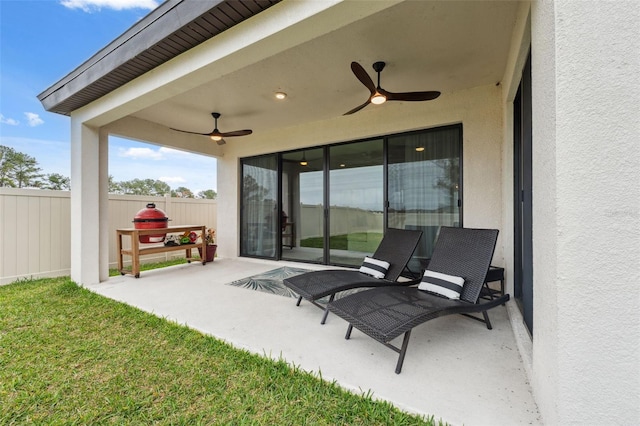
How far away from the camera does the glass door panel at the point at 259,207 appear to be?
6.10 metres

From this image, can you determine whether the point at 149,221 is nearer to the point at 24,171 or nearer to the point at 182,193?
the point at 182,193

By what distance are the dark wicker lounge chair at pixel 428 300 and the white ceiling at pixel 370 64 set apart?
6.49ft

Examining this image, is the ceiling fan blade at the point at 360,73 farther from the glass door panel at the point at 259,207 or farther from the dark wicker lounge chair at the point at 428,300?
the glass door panel at the point at 259,207

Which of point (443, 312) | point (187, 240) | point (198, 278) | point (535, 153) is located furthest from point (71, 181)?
point (535, 153)

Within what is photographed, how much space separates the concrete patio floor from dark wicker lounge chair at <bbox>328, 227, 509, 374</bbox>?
0.53ft

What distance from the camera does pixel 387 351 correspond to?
6.92ft

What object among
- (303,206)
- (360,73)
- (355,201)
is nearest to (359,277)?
(355,201)

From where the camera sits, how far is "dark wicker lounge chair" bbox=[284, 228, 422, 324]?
2818 millimetres

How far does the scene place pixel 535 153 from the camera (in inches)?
58.5

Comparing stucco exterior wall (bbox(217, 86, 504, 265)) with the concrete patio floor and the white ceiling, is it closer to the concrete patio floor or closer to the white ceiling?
the white ceiling

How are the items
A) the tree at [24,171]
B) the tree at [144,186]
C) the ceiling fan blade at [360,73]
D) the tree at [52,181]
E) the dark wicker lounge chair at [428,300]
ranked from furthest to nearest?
the tree at [144,186] → the tree at [52,181] → the tree at [24,171] → the ceiling fan blade at [360,73] → the dark wicker lounge chair at [428,300]

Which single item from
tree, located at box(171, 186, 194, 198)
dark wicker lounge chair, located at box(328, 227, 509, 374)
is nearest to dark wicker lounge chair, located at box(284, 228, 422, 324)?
dark wicker lounge chair, located at box(328, 227, 509, 374)

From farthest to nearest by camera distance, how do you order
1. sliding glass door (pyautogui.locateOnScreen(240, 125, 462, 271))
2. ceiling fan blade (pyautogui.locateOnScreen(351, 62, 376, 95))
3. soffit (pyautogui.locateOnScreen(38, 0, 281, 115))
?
sliding glass door (pyautogui.locateOnScreen(240, 125, 462, 271))
ceiling fan blade (pyautogui.locateOnScreen(351, 62, 376, 95))
soffit (pyautogui.locateOnScreen(38, 0, 281, 115))

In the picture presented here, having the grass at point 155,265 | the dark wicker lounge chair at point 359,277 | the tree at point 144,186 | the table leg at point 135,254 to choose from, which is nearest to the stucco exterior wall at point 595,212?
the dark wicker lounge chair at point 359,277
